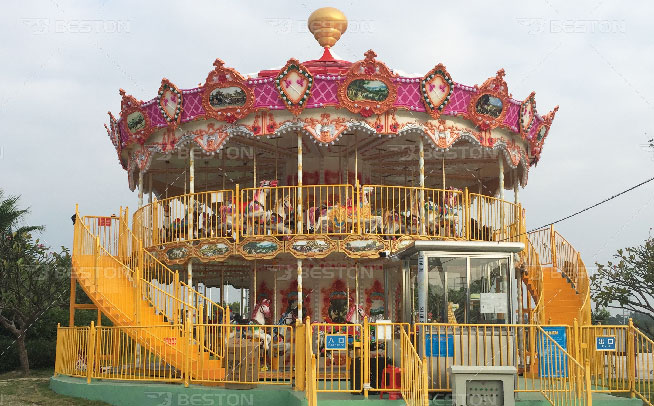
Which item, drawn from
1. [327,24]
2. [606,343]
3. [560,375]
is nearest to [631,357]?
[606,343]

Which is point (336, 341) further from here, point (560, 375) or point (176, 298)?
point (176, 298)

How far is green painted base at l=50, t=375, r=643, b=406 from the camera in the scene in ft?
41.3

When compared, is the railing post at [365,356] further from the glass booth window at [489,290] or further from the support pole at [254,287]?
the support pole at [254,287]

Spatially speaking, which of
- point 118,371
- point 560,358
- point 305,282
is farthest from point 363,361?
point 305,282

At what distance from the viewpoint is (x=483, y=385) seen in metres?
12.2

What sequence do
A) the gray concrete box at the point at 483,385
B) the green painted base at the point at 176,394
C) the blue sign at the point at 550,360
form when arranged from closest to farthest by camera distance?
the gray concrete box at the point at 483,385, the blue sign at the point at 550,360, the green painted base at the point at 176,394

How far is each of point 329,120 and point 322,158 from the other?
10.8ft

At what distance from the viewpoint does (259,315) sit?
18.4 m

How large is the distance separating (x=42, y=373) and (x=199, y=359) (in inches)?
443

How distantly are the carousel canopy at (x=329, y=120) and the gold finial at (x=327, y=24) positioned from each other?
30 mm

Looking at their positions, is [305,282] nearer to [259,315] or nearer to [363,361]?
[259,315]

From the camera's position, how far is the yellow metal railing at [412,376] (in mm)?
11086

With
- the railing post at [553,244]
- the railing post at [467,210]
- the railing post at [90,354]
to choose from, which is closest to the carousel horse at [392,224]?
the railing post at [467,210]

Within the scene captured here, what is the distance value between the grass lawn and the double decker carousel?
4077mm
